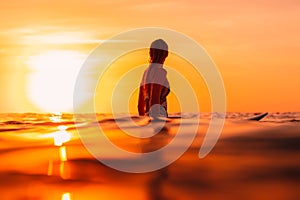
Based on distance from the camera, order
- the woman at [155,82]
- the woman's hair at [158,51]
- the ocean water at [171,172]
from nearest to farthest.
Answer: the ocean water at [171,172] < the woman at [155,82] < the woman's hair at [158,51]

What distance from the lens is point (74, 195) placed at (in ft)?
17.8

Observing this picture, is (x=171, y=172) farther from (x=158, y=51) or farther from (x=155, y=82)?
(x=158, y=51)

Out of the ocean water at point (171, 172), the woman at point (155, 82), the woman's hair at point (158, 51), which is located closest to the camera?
the ocean water at point (171, 172)

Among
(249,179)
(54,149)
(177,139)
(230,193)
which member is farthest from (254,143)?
(54,149)

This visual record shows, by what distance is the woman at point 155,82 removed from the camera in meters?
15.1

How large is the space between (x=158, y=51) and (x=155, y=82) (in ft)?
3.07

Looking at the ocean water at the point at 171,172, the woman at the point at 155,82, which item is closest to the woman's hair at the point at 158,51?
the woman at the point at 155,82

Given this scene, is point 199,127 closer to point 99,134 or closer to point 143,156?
point 99,134

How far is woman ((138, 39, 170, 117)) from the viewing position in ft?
49.4

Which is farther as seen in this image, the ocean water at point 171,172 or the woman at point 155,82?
the woman at point 155,82

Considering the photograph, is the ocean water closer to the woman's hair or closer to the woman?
the woman

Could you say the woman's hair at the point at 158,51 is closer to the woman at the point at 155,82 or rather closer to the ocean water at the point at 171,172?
the woman at the point at 155,82

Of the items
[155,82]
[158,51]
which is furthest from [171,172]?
[158,51]

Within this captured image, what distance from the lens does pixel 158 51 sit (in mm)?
15297
